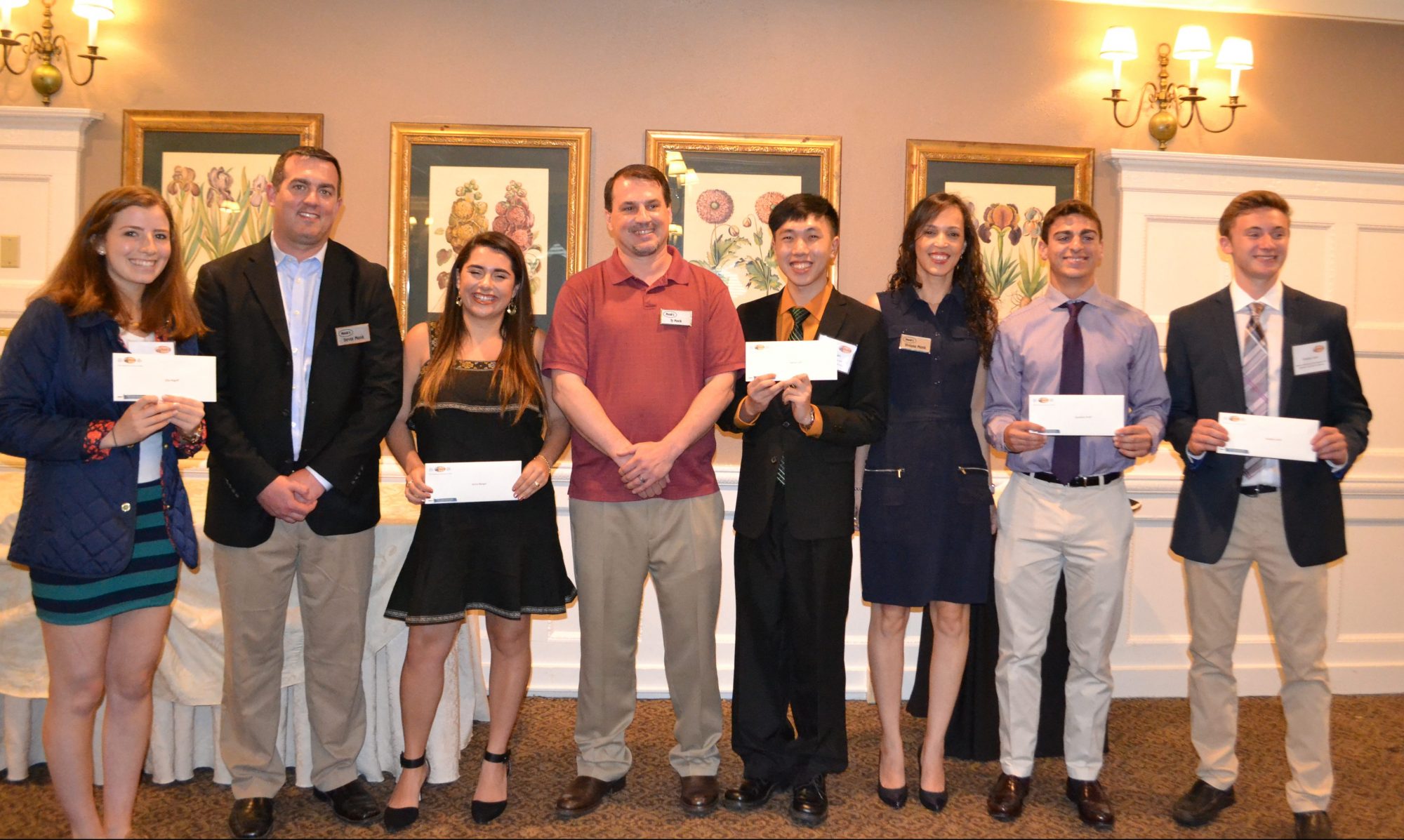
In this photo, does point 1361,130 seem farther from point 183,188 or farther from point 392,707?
point 183,188

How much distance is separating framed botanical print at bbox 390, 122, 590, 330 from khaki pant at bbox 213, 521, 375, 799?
165 cm

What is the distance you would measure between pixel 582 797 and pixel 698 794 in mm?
366

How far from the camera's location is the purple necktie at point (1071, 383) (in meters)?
2.88

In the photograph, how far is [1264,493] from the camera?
2869mm

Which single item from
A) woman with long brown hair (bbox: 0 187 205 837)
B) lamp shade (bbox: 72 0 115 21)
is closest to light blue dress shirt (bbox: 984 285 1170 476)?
woman with long brown hair (bbox: 0 187 205 837)

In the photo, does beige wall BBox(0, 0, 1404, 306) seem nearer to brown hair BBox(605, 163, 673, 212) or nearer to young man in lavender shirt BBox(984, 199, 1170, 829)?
brown hair BBox(605, 163, 673, 212)

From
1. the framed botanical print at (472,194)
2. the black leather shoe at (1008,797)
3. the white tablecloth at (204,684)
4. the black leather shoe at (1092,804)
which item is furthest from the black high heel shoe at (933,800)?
the framed botanical print at (472,194)

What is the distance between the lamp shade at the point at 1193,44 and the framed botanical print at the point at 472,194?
2.74 m

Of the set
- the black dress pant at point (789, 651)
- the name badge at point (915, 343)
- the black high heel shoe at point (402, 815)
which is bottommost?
the black high heel shoe at point (402, 815)

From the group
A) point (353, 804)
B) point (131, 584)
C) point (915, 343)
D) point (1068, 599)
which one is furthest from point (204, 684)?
point (1068, 599)

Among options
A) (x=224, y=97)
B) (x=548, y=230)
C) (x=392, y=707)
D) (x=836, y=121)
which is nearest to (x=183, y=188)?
(x=224, y=97)

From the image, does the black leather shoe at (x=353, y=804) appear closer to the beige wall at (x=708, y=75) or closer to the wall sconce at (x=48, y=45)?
the beige wall at (x=708, y=75)

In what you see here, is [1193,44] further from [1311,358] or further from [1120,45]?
[1311,358]

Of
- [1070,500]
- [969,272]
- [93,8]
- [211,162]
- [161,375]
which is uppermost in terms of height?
[93,8]
